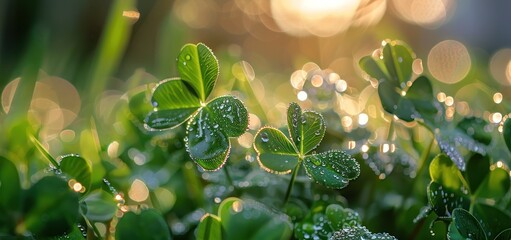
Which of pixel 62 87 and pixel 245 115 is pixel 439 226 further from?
pixel 62 87

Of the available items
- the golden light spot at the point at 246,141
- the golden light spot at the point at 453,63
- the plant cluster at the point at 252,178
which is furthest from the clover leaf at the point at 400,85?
the golden light spot at the point at 453,63

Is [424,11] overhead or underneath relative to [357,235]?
underneath

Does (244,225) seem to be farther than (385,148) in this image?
No

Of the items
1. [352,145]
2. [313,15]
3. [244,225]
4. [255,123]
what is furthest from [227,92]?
[313,15]

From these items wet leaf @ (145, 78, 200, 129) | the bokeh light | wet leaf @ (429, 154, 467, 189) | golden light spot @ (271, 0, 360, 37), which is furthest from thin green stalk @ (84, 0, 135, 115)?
the bokeh light

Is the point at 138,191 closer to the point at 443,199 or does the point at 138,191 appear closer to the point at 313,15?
the point at 443,199

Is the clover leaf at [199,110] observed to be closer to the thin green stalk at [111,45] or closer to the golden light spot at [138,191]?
the golden light spot at [138,191]

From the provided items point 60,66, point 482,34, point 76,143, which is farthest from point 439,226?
point 482,34
